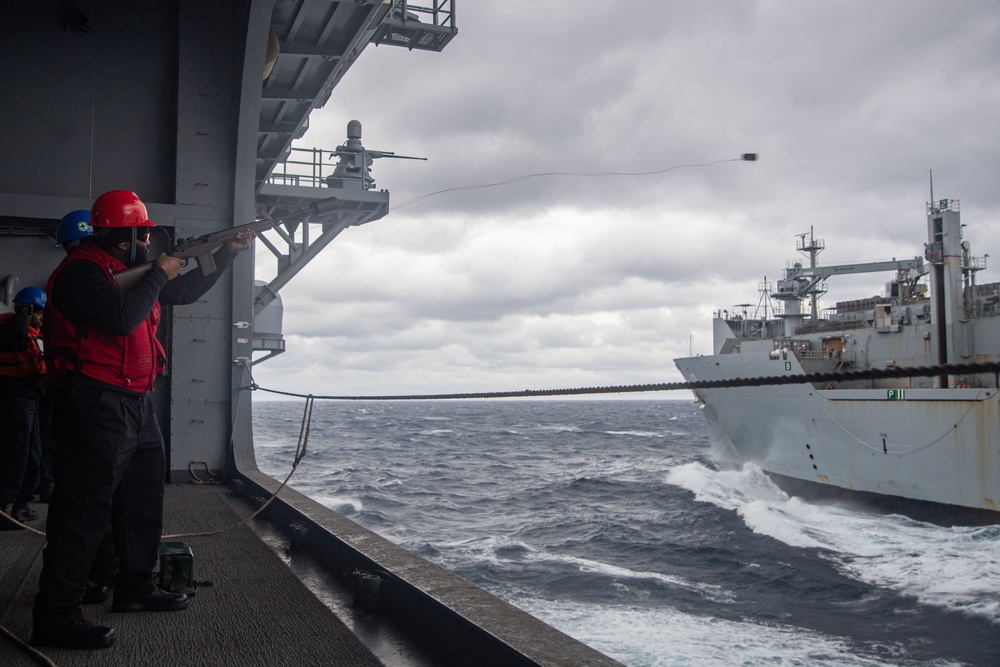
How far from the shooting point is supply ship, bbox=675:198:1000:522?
56.9 ft

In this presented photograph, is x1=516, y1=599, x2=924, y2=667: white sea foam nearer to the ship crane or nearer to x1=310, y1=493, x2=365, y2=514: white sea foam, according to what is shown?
x1=310, y1=493, x2=365, y2=514: white sea foam

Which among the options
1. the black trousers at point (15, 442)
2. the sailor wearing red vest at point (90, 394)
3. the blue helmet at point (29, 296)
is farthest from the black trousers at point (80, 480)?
the blue helmet at point (29, 296)

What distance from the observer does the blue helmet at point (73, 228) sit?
2.73 m

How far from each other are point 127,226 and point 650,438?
2066 inches

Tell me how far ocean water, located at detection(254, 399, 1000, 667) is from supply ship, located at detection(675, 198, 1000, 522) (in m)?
0.91

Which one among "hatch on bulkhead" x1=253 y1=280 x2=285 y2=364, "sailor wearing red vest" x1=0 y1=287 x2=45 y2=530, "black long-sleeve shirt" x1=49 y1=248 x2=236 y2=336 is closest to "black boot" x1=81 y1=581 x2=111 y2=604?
"black long-sleeve shirt" x1=49 y1=248 x2=236 y2=336

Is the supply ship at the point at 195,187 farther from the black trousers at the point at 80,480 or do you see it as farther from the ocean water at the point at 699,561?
the ocean water at the point at 699,561

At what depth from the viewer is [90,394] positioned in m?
2.42

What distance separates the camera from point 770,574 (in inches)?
562

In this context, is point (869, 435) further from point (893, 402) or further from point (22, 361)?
point (22, 361)

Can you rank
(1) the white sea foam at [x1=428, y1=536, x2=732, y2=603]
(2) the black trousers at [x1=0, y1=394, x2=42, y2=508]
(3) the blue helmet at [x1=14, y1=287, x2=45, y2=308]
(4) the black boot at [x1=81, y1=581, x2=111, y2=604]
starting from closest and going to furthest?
(4) the black boot at [x1=81, y1=581, x2=111, y2=604] < (2) the black trousers at [x1=0, y1=394, x2=42, y2=508] < (3) the blue helmet at [x1=14, y1=287, x2=45, y2=308] < (1) the white sea foam at [x1=428, y1=536, x2=732, y2=603]

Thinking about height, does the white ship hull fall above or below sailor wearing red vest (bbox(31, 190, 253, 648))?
below

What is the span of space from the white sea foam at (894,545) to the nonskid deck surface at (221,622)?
13.2 meters

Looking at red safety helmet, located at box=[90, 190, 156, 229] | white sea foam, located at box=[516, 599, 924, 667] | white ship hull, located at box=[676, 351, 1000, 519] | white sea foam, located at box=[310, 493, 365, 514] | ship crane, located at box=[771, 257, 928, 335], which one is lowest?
white sea foam, located at box=[516, 599, 924, 667]
